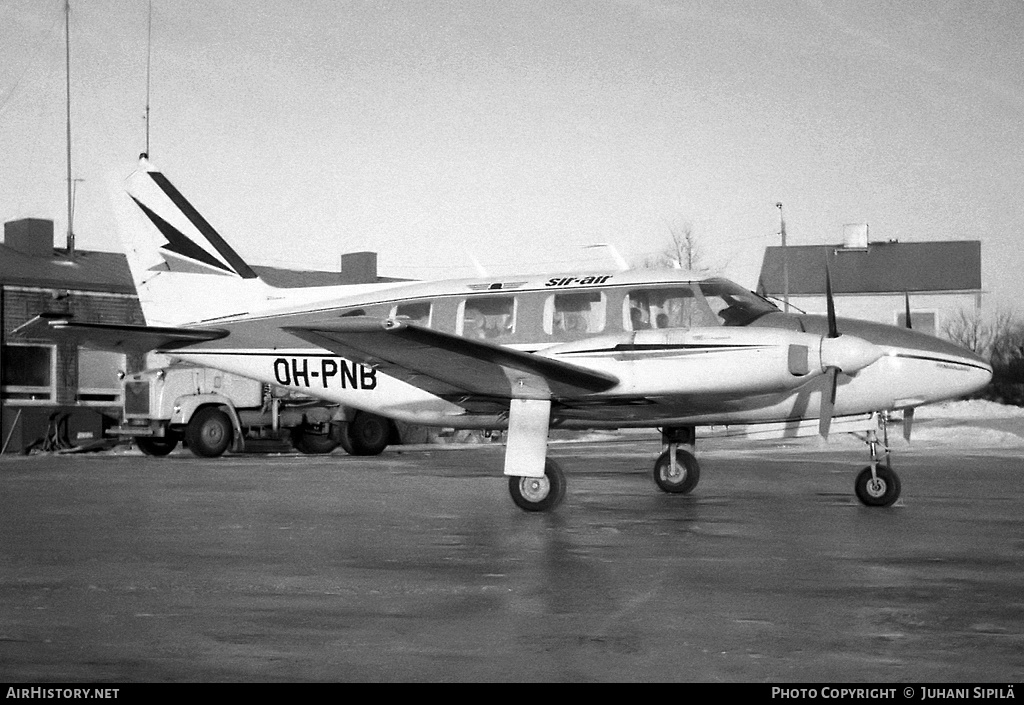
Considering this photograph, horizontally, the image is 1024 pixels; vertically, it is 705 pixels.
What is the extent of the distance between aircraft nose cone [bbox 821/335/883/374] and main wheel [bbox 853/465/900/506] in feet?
4.67

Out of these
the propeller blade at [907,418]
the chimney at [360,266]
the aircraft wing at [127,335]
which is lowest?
the propeller blade at [907,418]

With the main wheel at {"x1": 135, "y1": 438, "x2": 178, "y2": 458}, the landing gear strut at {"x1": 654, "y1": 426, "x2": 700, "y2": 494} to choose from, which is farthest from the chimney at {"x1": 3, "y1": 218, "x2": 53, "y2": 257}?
the landing gear strut at {"x1": 654, "y1": 426, "x2": 700, "y2": 494}

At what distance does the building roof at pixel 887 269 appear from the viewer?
5466 centimetres

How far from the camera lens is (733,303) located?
40.0 ft

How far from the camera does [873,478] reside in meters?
11.9

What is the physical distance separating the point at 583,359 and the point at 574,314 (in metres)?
1.19

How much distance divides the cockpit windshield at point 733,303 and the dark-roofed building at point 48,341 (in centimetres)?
2166

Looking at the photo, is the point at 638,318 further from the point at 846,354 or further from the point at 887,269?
the point at 887,269

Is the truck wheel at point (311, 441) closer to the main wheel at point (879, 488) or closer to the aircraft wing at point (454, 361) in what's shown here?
the aircraft wing at point (454, 361)

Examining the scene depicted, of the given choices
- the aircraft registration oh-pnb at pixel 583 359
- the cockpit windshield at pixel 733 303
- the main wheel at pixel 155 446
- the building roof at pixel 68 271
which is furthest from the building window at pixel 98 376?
the cockpit windshield at pixel 733 303
